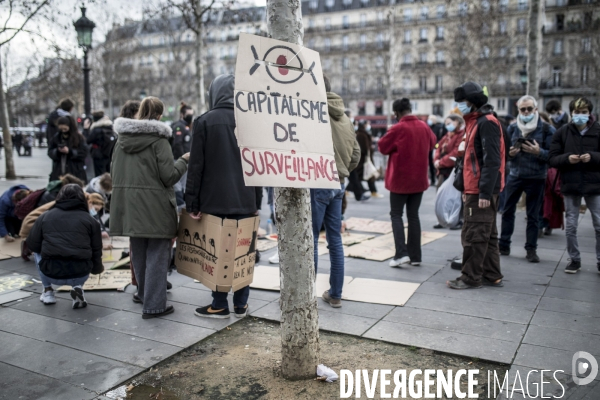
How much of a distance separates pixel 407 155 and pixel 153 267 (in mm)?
3017

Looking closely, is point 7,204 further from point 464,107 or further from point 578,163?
point 578,163

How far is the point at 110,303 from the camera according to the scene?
16.1ft

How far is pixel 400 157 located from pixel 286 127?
3162mm

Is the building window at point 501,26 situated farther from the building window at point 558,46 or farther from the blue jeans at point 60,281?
the blue jeans at point 60,281

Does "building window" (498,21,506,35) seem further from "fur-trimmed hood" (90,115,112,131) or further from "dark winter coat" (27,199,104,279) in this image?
"dark winter coat" (27,199,104,279)

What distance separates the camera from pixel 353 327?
167 inches

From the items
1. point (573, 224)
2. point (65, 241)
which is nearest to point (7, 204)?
point (65, 241)

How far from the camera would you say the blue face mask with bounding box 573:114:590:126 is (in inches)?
225

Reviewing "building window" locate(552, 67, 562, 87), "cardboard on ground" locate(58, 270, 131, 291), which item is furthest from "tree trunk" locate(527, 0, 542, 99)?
"building window" locate(552, 67, 562, 87)

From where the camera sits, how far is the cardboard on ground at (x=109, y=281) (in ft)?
17.4

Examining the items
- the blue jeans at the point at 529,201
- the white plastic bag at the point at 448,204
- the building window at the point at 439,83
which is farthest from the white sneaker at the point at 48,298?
the building window at the point at 439,83

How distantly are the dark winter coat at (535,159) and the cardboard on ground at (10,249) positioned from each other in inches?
241

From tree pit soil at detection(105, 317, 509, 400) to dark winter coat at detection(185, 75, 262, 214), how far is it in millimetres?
1000

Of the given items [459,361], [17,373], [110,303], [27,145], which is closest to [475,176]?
[459,361]
